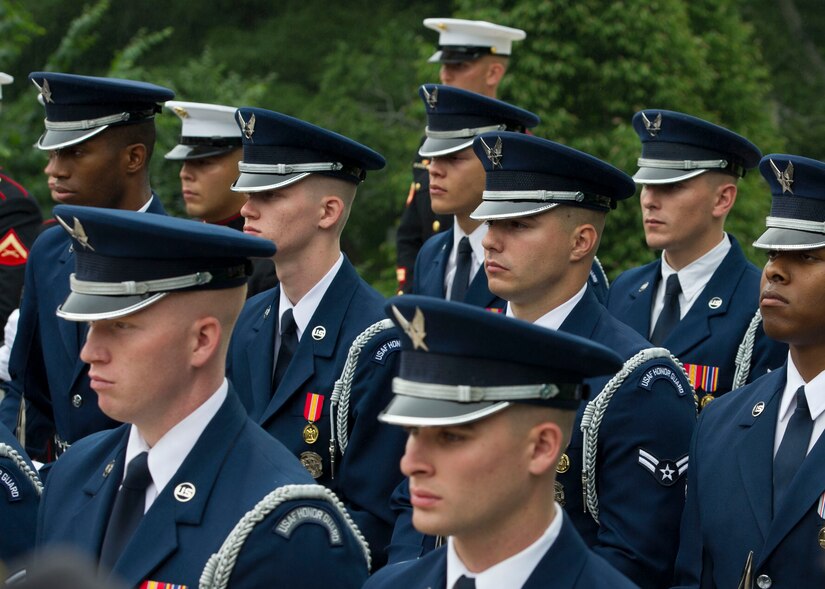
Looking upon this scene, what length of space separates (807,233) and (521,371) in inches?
76.7

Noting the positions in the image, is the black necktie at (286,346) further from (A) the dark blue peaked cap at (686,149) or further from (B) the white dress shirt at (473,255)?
(A) the dark blue peaked cap at (686,149)

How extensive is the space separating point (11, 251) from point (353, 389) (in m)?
2.52

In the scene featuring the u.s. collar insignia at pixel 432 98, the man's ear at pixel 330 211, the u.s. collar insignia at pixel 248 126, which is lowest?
the man's ear at pixel 330 211

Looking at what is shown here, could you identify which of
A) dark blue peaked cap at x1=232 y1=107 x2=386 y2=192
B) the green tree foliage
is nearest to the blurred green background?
the green tree foliage

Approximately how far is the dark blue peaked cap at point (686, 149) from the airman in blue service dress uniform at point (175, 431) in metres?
3.26

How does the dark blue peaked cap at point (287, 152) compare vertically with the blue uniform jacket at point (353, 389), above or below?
above

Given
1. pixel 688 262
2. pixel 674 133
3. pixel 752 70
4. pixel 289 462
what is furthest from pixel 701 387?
pixel 752 70

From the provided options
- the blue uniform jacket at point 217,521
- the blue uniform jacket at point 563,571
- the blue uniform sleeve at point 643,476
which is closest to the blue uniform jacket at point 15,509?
the blue uniform jacket at point 217,521

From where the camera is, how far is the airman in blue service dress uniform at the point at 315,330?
16.2 feet

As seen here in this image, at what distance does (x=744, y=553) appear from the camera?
432 cm

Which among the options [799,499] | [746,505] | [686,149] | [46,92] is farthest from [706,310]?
[46,92]

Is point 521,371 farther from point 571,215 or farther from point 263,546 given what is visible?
point 571,215

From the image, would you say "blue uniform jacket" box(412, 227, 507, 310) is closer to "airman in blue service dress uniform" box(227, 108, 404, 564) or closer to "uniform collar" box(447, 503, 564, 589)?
"airman in blue service dress uniform" box(227, 108, 404, 564)

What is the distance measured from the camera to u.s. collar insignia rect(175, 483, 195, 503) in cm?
355
